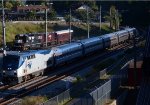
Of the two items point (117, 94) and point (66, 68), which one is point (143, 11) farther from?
point (117, 94)

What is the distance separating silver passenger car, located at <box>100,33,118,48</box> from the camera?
6746 cm

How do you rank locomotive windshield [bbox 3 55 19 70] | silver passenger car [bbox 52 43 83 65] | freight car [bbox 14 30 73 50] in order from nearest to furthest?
locomotive windshield [bbox 3 55 19 70], silver passenger car [bbox 52 43 83 65], freight car [bbox 14 30 73 50]

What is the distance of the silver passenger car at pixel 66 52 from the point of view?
47.2 meters

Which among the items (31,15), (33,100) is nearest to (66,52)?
(33,100)

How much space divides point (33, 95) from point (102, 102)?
552 centimetres

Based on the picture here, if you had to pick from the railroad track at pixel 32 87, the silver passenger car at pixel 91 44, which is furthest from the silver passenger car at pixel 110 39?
the railroad track at pixel 32 87

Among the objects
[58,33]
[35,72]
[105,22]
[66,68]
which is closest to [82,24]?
[105,22]

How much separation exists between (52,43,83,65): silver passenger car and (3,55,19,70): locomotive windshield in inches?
338

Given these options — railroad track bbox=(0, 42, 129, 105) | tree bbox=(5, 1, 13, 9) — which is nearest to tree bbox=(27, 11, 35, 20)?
tree bbox=(5, 1, 13, 9)

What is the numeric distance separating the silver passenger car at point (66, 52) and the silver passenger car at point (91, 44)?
1988 millimetres

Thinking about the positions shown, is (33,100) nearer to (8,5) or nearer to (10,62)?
(10,62)

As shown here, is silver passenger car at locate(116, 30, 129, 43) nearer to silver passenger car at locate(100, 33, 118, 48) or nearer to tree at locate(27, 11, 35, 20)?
silver passenger car at locate(100, 33, 118, 48)

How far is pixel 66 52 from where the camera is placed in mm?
49781

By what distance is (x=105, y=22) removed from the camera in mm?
124688
